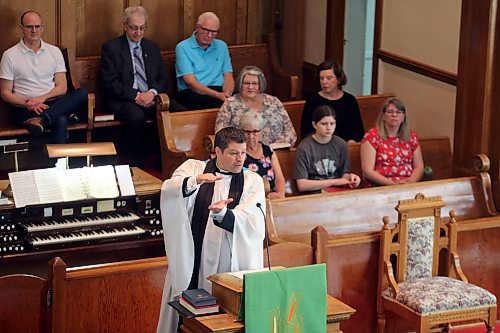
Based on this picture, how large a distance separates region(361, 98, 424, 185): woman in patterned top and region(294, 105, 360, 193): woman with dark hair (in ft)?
0.60

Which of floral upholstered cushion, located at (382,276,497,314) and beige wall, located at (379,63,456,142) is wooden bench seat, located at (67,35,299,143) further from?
floral upholstered cushion, located at (382,276,497,314)

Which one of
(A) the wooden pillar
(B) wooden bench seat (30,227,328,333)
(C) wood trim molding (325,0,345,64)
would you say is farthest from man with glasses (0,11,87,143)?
(A) the wooden pillar

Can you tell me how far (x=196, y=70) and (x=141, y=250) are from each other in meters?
2.45

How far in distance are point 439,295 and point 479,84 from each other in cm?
185

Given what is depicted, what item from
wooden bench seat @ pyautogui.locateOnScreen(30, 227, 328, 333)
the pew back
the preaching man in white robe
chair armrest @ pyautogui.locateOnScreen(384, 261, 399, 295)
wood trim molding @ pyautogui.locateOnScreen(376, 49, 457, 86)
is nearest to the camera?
the preaching man in white robe

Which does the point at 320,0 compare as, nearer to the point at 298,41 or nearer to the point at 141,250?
the point at 298,41

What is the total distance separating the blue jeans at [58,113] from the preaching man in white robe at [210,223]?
118 inches

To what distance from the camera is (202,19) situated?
9.16 metres

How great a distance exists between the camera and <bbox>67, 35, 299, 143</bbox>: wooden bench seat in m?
9.09

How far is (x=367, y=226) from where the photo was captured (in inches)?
278

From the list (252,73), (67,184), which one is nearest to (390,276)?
(67,184)

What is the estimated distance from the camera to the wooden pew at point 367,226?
6594 mm

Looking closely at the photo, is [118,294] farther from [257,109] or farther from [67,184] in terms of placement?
[257,109]

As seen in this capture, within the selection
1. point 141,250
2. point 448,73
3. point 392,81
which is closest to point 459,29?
point 448,73
